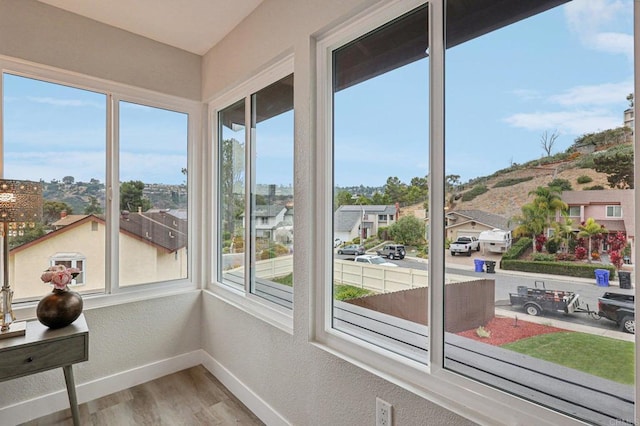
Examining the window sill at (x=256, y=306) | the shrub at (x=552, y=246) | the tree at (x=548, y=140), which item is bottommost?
the window sill at (x=256, y=306)

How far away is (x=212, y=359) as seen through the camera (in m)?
2.70

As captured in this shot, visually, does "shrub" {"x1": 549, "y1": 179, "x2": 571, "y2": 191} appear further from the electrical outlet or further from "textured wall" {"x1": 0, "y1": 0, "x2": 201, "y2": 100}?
"textured wall" {"x1": 0, "y1": 0, "x2": 201, "y2": 100}

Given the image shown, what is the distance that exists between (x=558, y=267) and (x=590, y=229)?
0.47 feet

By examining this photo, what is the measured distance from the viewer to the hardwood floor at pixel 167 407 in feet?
6.91

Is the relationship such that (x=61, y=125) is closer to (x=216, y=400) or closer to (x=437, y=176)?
(x=216, y=400)

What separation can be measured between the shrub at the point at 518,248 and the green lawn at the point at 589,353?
0.26 metres

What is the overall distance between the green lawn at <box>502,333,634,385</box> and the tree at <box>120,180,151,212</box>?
8.90ft

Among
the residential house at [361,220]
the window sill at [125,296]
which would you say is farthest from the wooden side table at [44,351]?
the residential house at [361,220]

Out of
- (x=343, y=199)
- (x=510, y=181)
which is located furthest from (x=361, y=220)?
(x=510, y=181)

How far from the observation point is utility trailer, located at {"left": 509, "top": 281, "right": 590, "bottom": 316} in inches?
38.2

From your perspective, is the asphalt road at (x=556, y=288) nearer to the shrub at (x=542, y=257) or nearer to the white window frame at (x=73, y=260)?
the shrub at (x=542, y=257)

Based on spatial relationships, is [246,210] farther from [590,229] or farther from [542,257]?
[590,229]

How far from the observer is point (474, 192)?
1.20m

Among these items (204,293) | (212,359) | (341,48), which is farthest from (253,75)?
(212,359)
